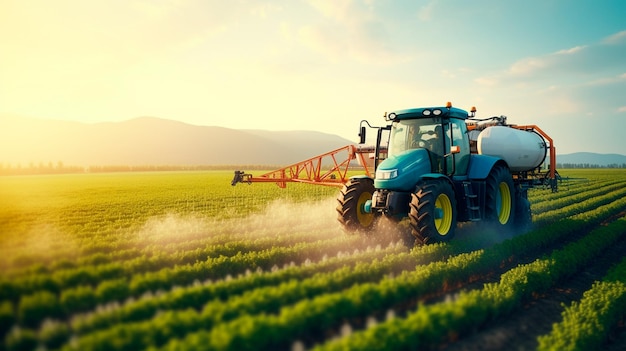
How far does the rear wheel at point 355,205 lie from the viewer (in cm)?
959

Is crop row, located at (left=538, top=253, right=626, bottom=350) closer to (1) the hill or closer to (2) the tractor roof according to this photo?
(2) the tractor roof

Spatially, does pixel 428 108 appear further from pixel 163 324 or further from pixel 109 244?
pixel 109 244

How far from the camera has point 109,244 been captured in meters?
9.33

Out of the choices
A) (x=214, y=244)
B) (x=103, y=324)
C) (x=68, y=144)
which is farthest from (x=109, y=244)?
(x=68, y=144)

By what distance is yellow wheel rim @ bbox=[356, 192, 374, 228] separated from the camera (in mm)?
9849

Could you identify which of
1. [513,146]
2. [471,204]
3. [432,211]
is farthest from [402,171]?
[513,146]

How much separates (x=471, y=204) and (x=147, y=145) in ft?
588

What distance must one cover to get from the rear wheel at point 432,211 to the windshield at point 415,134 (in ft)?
3.84

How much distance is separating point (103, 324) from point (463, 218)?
305 inches

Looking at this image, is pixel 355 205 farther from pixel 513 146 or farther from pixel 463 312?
Answer: pixel 513 146

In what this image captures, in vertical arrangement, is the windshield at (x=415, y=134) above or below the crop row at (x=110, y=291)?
above

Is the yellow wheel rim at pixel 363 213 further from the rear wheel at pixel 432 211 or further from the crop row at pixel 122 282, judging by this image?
the rear wheel at pixel 432 211

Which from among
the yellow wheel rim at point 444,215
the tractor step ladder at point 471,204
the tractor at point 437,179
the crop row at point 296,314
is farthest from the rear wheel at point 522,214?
the crop row at point 296,314

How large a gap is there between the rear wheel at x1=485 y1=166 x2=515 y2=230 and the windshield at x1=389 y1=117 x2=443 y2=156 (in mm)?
1878
